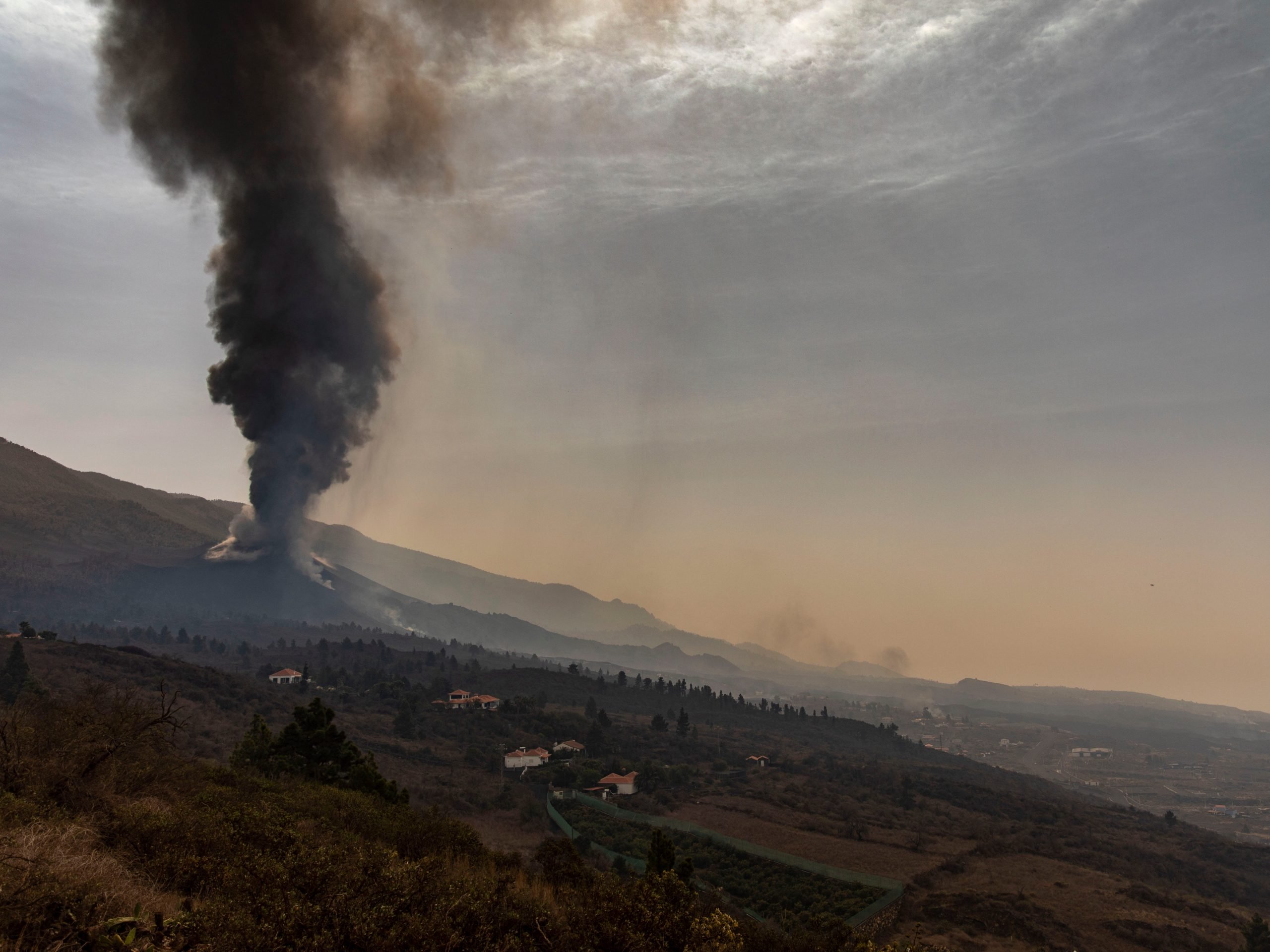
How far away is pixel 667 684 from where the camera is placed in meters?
→ 175

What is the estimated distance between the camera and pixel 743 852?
5103 cm

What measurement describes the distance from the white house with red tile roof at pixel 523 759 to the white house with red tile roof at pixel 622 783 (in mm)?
10032

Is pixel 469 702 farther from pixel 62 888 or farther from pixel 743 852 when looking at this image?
pixel 62 888

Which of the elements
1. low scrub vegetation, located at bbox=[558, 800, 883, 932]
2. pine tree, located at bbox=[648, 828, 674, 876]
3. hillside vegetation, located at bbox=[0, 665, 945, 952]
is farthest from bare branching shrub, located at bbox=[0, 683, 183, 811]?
low scrub vegetation, located at bbox=[558, 800, 883, 932]

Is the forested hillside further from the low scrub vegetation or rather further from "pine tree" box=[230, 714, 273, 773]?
"pine tree" box=[230, 714, 273, 773]

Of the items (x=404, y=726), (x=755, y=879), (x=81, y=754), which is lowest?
(x=404, y=726)

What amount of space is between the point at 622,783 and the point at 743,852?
22260mm

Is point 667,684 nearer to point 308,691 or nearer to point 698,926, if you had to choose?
point 308,691

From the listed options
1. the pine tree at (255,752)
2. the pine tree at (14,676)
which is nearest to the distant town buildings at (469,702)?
the pine tree at (14,676)

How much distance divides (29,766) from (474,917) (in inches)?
527

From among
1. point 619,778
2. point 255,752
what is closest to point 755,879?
point 619,778

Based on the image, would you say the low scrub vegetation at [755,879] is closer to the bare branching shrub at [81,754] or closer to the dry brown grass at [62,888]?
the bare branching shrub at [81,754]

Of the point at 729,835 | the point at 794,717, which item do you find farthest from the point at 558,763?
the point at 794,717

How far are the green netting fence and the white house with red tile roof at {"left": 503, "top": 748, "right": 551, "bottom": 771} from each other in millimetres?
12322
